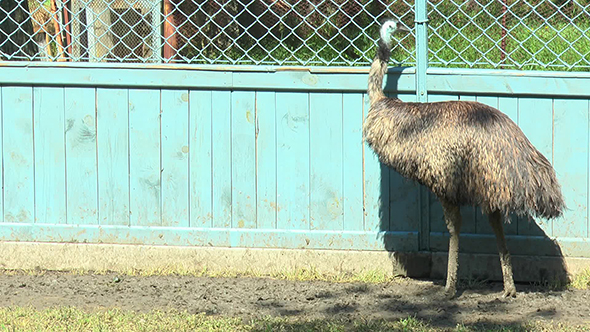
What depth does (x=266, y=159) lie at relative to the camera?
5695 millimetres

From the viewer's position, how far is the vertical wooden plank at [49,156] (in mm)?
5797

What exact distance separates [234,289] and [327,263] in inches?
26.1

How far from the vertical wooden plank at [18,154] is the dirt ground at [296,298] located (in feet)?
1.59

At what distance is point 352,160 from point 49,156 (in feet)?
6.85

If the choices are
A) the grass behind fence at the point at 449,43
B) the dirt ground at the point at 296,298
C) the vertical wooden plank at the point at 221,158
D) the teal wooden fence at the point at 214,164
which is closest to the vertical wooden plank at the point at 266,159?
the teal wooden fence at the point at 214,164

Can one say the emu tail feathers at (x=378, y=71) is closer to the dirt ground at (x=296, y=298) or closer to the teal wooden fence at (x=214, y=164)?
the teal wooden fence at (x=214, y=164)

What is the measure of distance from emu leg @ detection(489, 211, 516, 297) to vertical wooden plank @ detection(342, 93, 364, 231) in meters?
0.95

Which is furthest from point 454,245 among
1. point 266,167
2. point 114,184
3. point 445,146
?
point 114,184

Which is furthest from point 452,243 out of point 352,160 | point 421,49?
point 421,49

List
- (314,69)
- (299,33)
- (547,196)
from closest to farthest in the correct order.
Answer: (547,196)
(314,69)
(299,33)

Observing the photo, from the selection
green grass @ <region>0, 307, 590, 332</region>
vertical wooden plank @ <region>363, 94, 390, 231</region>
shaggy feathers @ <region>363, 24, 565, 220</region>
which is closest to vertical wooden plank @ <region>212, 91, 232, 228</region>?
vertical wooden plank @ <region>363, 94, 390, 231</region>

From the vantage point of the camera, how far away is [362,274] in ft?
18.5

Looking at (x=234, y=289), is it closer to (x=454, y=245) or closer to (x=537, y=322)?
(x=454, y=245)

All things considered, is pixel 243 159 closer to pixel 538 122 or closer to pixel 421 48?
pixel 421 48
